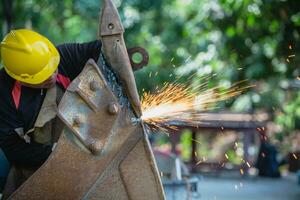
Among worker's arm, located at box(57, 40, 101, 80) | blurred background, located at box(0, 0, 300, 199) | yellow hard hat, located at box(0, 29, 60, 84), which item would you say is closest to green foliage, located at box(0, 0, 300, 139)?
blurred background, located at box(0, 0, 300, 199)

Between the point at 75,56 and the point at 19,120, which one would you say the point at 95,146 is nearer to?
the point at 19,120

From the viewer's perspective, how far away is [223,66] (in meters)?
13.9

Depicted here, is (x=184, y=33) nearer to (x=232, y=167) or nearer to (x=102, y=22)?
(x=232, y=167)

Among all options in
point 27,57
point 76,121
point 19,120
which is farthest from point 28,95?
point 76,121

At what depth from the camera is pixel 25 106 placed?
3678mm

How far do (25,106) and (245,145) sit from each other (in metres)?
13.1

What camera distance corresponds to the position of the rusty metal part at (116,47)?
329 centimetres

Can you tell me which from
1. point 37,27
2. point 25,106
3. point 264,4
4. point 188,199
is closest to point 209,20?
point 264,4

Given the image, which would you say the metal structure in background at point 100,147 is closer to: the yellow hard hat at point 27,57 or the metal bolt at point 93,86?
the metal bolt at point 93,86

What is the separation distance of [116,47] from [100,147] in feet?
1.62

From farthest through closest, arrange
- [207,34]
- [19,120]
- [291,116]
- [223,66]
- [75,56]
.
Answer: [291,116], [207,34], [223,66], [75,56], [19,120]

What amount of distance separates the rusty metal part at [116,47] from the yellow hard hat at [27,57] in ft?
1.27

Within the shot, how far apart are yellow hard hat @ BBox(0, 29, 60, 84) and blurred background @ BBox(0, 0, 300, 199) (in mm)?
2162

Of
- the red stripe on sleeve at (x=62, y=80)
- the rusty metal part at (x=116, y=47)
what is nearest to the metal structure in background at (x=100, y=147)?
the rusty metal part at (x=116, y=47)
